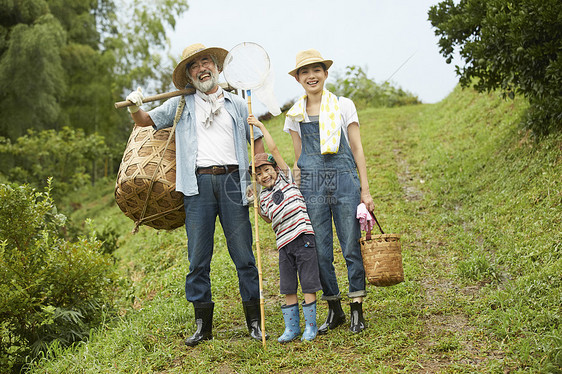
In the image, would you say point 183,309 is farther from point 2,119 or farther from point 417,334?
point 2,119

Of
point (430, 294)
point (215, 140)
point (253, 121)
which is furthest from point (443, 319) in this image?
point (215, 140)

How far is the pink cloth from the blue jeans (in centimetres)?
90

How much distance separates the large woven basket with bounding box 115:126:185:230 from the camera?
4.30 m

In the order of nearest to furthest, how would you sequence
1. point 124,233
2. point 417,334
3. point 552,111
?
1. point 417,334
2. point 552,111
3. point 124,233

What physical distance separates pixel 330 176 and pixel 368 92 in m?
16.2

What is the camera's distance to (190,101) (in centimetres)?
439

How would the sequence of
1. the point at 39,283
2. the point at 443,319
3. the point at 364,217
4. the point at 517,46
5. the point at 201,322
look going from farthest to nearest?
the point at 517,46 < the point at 39,283 < the point at 443,319 < the point at 201,322 < the point at 364,217

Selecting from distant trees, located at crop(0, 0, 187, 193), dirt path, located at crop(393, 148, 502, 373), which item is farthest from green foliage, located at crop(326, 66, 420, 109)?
dirt path, located at crop(393, 148, 502, 373)

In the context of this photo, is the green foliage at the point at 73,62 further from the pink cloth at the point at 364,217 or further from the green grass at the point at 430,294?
the pink cloth at the point at 364,217

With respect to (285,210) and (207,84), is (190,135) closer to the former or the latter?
(207,84)

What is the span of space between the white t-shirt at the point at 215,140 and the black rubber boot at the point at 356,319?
1477mm

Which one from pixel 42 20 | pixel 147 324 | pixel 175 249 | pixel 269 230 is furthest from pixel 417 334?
pixel 42 20

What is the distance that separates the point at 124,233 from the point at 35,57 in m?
6.81

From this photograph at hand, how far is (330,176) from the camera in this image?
4258 millimetres
